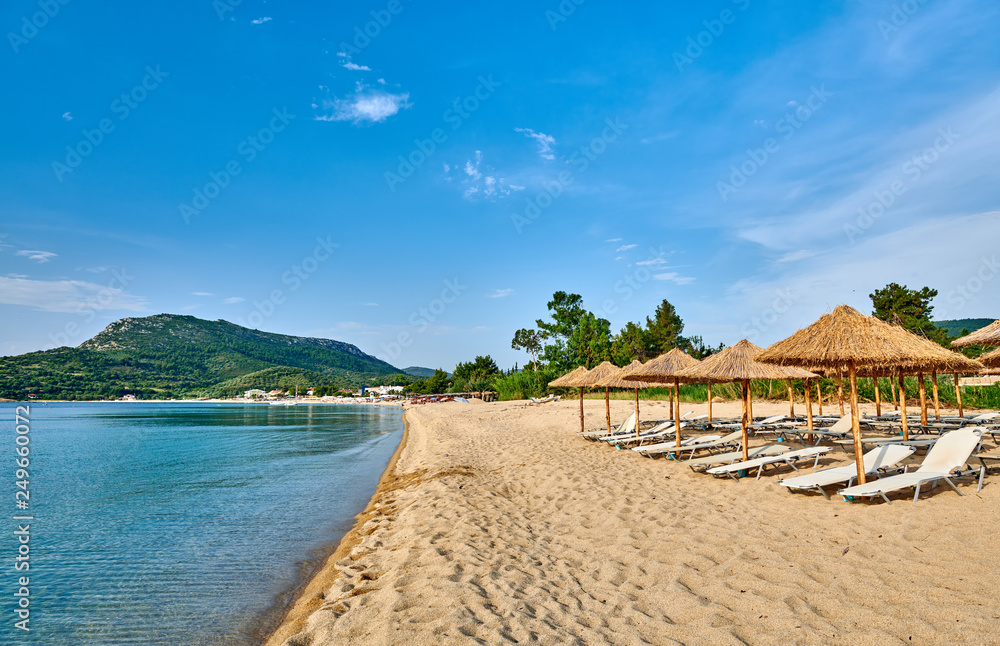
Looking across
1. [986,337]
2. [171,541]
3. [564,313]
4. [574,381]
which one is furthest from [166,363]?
[986,337]

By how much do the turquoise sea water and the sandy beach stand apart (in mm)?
750

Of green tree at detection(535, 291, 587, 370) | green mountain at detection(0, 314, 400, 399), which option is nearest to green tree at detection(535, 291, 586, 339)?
green tree at detection(535, 291, 587, 370)

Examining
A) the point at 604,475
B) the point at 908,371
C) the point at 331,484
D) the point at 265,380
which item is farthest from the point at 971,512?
the point at 265,380

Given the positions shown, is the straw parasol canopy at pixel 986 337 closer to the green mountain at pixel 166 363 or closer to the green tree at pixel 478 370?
the green tree at pixel 478 370

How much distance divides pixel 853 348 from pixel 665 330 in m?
39.1

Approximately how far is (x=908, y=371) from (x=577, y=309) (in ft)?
107

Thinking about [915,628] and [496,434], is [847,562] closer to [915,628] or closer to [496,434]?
[915,628]

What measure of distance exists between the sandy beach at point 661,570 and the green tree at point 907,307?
3299cm

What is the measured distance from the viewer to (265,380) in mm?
103625

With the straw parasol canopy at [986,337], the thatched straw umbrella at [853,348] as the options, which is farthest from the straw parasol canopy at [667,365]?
the straw parasol canopy at [986,337]

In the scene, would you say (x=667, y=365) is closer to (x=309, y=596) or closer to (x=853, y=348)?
(x=853, y=348)

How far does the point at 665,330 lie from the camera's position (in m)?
43.7

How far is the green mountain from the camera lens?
2867 inches

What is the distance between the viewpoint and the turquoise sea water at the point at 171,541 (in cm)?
446
